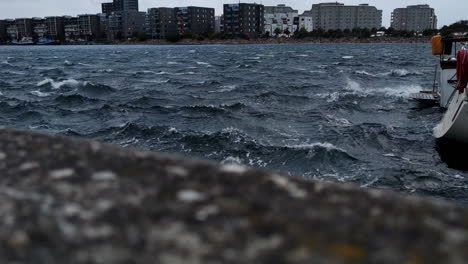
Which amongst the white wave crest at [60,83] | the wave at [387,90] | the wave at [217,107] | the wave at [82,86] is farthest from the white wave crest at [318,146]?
the white wave crest at [60,83]

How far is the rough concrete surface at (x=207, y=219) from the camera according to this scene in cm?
170

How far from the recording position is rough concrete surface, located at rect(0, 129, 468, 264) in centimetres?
170

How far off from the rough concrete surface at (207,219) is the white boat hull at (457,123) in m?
16.1

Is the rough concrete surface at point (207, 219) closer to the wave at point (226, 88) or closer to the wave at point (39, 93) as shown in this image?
the wave at point (226, 88)

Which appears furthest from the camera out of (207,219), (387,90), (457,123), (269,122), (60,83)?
(60,83)

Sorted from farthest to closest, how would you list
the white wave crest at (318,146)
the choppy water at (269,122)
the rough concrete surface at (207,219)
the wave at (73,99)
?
the wave at (73,99)
the white wave crest at (318,146)
the choppy water at (269,122)
the rough concrete surface at (207,219)

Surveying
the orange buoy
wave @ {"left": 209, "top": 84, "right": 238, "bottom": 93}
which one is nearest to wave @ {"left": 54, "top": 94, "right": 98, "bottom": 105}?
wave @ {"left": 209, "top": 84, "right": 238, "bottom": 93}

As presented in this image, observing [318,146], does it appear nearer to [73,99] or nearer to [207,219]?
[207,219]

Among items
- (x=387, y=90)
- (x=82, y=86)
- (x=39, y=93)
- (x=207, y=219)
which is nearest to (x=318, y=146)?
(x=207, y=219)

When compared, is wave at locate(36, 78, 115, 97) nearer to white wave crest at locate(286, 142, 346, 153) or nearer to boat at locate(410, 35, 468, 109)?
white wave crest at locate(286, 142, 346, 153)

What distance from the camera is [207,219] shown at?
6.22ft

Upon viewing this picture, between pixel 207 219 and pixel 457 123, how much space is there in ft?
56.0

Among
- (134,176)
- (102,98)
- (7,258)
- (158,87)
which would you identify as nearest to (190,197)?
(134,176)

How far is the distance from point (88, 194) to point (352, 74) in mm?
44581
